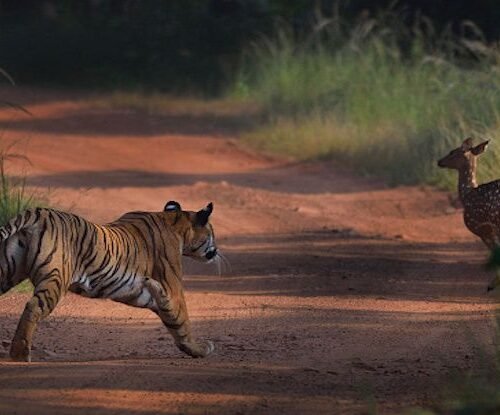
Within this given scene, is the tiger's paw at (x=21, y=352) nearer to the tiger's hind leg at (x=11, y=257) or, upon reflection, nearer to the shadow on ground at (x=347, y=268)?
the tiger's hind leg at (x=11, y=257)

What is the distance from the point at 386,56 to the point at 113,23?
7.67 meters

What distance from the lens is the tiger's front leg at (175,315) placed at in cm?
911

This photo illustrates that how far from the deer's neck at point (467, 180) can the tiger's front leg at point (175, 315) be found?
17.0ft

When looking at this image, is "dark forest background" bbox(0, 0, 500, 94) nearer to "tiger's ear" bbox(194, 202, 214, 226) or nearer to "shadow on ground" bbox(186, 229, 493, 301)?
"shadow on ground" bbox(186, 229, 493, 301)

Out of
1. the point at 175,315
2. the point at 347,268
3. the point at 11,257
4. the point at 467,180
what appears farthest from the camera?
the point at 467,180

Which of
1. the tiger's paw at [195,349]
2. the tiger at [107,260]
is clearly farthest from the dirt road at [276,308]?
the tiger at [107,260]

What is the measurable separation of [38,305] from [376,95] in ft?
51.9

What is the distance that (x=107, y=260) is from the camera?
9016mm

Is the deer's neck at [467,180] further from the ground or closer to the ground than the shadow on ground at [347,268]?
further from the ground

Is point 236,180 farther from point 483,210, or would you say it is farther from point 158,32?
point 158,32

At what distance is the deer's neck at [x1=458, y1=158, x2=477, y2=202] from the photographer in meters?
13.9

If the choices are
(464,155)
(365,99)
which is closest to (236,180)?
(365,99)

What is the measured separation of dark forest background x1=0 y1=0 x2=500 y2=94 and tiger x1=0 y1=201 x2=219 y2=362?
59.6ft

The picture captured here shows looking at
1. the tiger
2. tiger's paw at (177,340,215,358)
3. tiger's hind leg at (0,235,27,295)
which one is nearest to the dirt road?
tiger's paw at (177,340,215,358)
